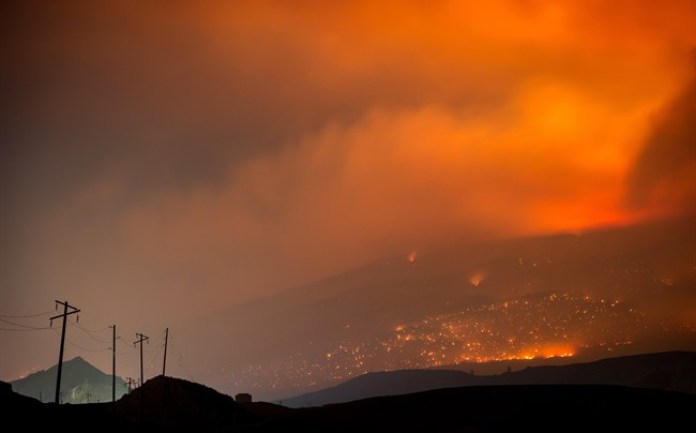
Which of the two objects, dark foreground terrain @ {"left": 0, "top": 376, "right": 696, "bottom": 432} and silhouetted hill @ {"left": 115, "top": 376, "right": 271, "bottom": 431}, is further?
silhouetted hill @ {"left": 115, "top": 376, "right": 271, "bottom": 431}

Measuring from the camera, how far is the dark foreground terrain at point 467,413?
6388cm

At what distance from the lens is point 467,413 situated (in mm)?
75312

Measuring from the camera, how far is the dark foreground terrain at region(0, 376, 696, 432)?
63875mm

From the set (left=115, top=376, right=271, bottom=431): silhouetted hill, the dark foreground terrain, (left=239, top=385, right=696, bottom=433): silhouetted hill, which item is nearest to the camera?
the dark foreground terrain

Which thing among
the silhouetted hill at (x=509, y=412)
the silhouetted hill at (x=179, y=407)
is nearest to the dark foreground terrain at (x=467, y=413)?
the silhouetted hill at (x=509, y=412)

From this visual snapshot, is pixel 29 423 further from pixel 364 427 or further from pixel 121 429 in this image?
pixel 364 427

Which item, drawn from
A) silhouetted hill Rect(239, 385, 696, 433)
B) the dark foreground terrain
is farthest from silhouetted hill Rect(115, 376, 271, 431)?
silhouetted hill Rect(239, 385, 696, 433)

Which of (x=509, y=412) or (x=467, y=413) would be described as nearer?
(x=509, y=412)

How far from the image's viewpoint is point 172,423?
103 m

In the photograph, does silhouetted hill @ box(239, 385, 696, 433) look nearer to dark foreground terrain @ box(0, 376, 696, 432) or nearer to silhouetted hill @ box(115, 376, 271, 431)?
dark foreground terrain @ box(0, 376, 696, 432)

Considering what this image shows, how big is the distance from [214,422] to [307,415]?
92.4 feet

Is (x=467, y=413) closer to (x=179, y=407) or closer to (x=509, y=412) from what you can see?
(x=509, y=412)

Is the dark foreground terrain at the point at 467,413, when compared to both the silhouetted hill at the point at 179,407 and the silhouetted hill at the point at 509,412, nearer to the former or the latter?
the silhouetted hill at the point at 509,412

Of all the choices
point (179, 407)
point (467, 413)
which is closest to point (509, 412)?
point (467, 413)
